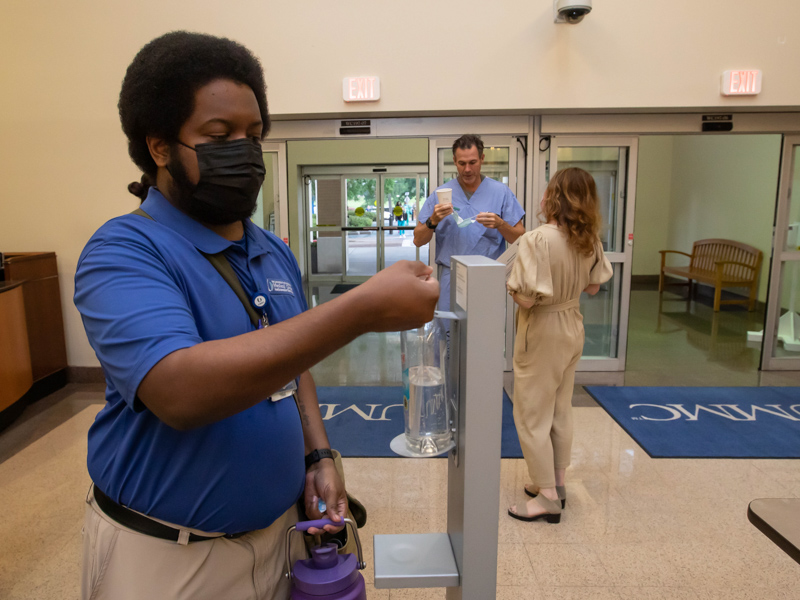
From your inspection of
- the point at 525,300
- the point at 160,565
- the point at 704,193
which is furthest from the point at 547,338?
the point at 704,193

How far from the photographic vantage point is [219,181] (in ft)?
3.00

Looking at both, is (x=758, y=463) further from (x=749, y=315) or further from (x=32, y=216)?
(x=32, y=216)

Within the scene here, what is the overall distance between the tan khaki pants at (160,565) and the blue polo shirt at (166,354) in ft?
0.18

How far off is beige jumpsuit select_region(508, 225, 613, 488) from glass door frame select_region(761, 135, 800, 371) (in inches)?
132

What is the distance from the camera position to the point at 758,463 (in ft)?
10.9

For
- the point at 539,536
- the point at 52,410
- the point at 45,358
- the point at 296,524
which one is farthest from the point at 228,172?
the point at 45,358

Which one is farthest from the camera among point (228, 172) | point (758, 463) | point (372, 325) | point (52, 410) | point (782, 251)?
point (782, 251)

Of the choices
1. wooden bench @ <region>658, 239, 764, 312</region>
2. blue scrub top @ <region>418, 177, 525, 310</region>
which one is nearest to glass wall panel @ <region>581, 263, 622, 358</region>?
blue scrub top @ <region>418, 177, 525, 310</region>

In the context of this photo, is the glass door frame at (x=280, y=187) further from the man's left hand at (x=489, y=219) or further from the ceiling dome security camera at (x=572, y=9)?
the ceiling dome security camera at (x=572, y=9)

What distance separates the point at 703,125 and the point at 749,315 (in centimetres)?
403

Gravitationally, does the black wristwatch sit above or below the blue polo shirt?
below

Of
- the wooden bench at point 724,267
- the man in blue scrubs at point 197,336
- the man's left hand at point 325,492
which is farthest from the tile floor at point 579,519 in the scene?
the wooden bench at point 724,267

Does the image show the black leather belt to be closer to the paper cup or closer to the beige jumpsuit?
the beige jumpsuit

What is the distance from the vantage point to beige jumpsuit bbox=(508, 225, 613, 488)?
8.32ft
